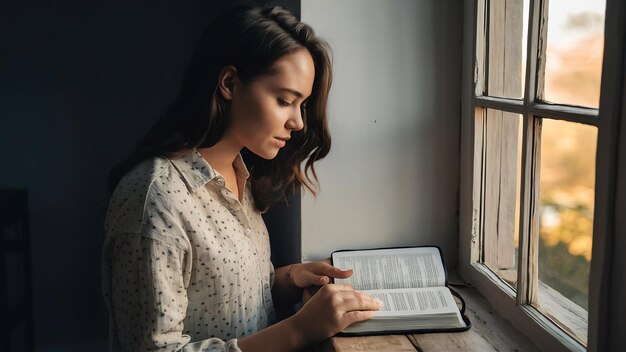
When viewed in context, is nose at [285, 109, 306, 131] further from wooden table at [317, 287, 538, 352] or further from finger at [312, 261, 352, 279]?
wooden table at [317, 287, 538, 352]

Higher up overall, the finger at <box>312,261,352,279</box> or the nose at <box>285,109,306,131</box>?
the nose at <box>285,109,306,131</box>

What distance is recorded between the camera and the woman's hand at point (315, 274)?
4.31 ft

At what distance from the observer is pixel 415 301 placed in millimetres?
1170

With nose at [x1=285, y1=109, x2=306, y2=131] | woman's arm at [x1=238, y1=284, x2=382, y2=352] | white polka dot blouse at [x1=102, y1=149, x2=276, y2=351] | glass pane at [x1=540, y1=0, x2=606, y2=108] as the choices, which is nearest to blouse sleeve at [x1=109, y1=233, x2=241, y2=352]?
white polka dot blouse at [x1=102, y1=149, x2=276, y2=351]

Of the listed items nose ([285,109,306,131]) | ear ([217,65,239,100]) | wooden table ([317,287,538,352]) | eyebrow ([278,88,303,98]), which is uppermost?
ear ([217,65,239,100])

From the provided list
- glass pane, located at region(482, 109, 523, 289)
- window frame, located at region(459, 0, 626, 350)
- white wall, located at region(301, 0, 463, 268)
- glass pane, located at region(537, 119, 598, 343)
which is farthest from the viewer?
white wall, located at region(301, 0, 463, 268)

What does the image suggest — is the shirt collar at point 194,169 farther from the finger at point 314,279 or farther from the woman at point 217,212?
the finger at point 314,279

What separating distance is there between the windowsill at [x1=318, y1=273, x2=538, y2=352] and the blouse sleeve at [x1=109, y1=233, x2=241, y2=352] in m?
0.26

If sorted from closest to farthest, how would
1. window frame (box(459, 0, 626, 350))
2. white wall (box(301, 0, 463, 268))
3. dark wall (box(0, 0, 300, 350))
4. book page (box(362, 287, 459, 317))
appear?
1. window frame (box(459, 0, 626, 350))
2. book page (box(362, 287, 459, 317))
3. white wall (box(301, 0, 463, 268))
4. dark wall (box(0, 0, 300, 350))

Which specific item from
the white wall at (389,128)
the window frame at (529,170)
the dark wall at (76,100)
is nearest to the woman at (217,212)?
the white wall at (389,128)

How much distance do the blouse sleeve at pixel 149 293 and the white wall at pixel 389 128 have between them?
1.76 feet

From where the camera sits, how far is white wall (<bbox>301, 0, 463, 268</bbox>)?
1480mm

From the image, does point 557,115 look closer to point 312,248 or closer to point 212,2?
point 312,248

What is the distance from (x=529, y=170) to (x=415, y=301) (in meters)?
0.32
